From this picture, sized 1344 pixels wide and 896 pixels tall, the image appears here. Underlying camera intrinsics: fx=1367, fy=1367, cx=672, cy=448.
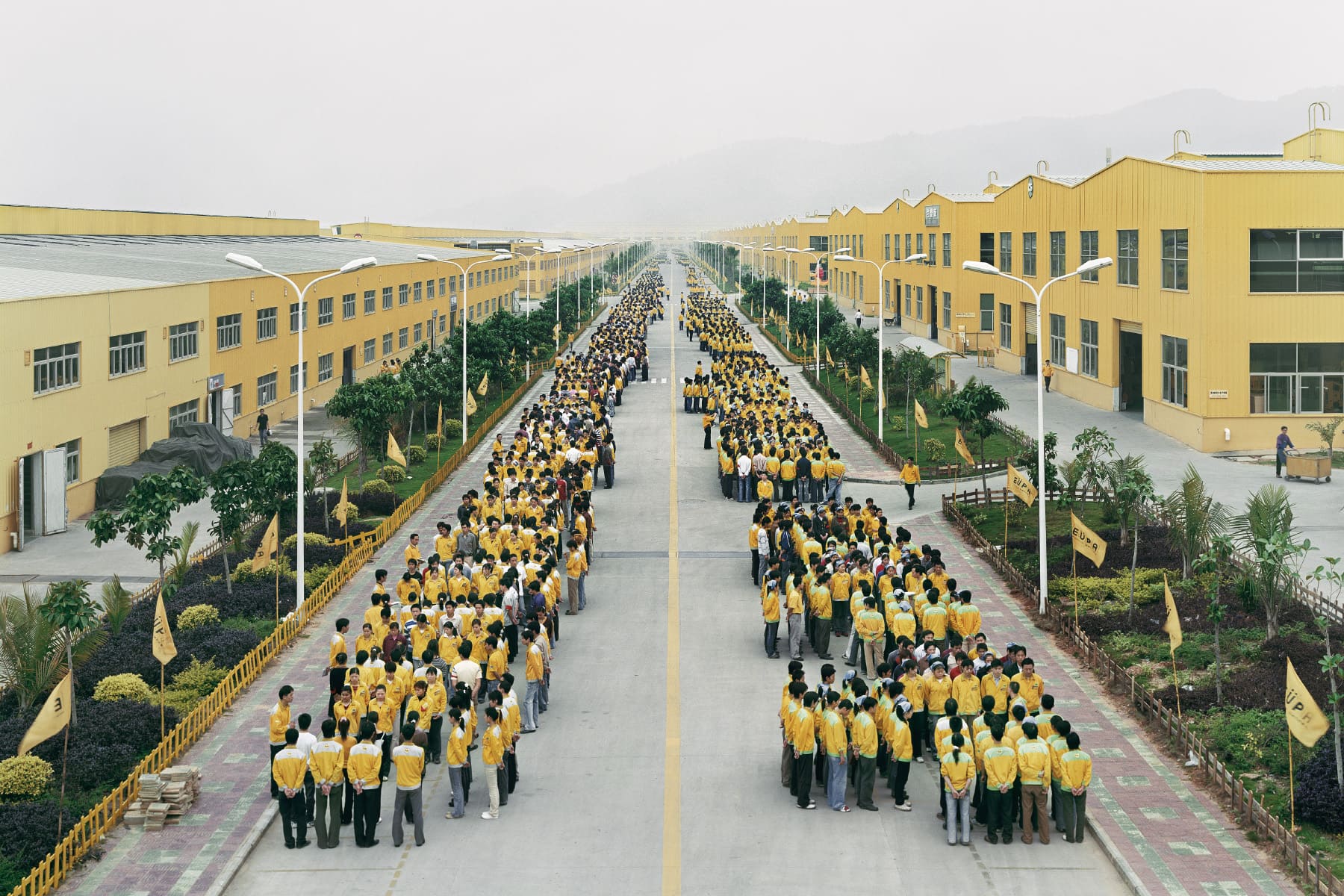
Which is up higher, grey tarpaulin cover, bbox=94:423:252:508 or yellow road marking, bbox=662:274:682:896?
grey tarpaulin cover, bbox=94:423:252:508

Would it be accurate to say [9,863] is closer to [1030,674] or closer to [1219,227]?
[1030,674]

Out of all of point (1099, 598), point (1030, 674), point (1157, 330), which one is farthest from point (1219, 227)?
point (1030, 674)

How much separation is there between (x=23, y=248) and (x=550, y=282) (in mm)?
89715

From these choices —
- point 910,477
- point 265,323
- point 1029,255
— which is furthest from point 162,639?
point 1029,255

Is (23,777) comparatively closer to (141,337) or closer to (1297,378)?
(141,337)

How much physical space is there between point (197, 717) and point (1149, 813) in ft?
35.9

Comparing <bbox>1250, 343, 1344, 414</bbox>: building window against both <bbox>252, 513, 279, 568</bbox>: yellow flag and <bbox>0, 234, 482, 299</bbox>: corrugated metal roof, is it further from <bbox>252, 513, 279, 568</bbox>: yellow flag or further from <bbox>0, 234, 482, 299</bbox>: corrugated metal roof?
<bbox>0, 234, 482, 299</bbox>: corrugated metal roof

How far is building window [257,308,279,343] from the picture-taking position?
44750 mm

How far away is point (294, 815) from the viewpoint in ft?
44.0

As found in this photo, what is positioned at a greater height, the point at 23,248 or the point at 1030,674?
the point at 23,248

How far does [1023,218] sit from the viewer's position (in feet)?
177

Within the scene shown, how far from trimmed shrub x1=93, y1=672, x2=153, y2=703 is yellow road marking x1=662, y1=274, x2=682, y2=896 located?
6824 mm

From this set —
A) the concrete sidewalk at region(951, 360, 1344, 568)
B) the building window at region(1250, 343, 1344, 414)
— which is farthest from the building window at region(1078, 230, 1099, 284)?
the building window at region(1250, 343, 1344, 414)

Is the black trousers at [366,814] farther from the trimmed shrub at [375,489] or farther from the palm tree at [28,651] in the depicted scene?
the trimmed shrub at [375,489]
